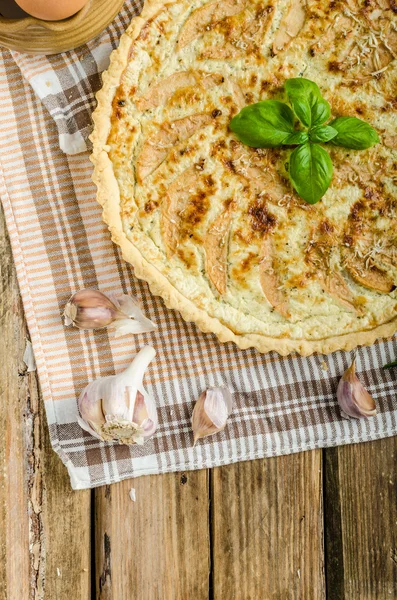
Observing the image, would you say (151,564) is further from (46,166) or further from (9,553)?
(46,166)

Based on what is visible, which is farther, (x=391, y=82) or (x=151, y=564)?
(x=151, y=564)

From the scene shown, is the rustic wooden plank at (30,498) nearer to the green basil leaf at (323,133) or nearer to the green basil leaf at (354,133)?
the green basil leaf at (323,133)

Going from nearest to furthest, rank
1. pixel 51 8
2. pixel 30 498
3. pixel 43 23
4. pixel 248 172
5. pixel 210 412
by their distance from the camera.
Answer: pixel 51 8
pixel 43 23
pixel 248 172
pixel 210 412
pixel 30 498

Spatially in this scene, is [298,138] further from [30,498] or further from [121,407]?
[30,498]

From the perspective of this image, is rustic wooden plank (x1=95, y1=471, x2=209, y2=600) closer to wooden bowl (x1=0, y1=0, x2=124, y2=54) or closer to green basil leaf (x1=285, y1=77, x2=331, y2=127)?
green basil leaf (x1=285, y1=77, x2=331, y2=127)

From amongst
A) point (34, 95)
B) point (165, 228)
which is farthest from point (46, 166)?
point (165, 228)

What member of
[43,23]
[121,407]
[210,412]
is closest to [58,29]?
[43,23]
